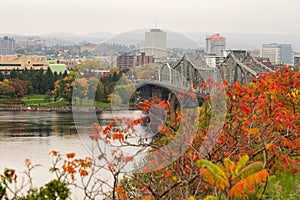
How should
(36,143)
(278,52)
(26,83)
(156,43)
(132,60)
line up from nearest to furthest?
(156,43), (132,60), (36,143), (26,83), (278,52)

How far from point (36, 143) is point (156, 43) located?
12.8 meters

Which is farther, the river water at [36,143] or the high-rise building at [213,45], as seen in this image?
the river water at [36,143]

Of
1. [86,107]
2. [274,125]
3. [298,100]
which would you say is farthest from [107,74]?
[298,100]

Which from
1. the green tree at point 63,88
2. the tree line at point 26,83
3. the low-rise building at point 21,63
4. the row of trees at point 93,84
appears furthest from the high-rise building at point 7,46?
the row of trees at point 93,84

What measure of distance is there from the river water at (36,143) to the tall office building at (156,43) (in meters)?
5.28

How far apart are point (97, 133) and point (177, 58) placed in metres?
1.27

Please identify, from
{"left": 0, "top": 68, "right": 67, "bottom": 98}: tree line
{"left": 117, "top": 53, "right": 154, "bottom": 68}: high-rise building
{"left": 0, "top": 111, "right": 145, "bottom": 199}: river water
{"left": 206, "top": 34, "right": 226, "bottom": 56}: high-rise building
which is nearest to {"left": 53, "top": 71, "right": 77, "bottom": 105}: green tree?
{"left": 0, "top": 68, "right": 67, "bottom": 98}: tree line

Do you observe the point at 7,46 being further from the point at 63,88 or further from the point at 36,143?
the point at 36,143

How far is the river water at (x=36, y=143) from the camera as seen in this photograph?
1360 cm

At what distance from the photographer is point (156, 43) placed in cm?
577

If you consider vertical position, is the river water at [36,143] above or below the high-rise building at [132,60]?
below

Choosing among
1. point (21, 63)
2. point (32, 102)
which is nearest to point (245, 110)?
point (32, 102)

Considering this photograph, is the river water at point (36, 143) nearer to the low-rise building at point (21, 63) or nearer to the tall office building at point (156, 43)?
the tall office building at point (156, 43)

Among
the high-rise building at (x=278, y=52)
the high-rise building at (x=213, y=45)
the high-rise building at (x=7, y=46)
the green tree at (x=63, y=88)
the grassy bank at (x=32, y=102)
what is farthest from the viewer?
the high-rise building at (x=7, y=46)
